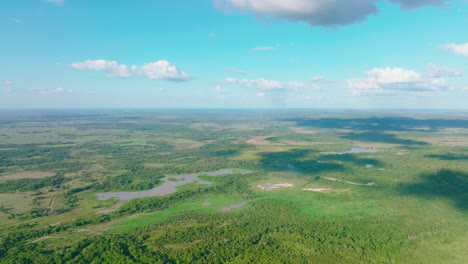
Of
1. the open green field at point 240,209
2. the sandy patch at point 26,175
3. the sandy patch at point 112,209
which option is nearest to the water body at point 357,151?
the open green field at point 240,209

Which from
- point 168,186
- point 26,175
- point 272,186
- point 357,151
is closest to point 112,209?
point 168,186

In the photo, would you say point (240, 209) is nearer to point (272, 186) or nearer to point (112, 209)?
point (272, 186)

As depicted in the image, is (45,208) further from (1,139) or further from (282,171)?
(1,139)

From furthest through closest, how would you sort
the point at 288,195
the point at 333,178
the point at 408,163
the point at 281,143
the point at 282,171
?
the point at 281,143
the point at 408,163
the point at 282,171
the point at 333,178
the point at 288,195

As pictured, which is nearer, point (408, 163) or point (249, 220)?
point (249, 220)

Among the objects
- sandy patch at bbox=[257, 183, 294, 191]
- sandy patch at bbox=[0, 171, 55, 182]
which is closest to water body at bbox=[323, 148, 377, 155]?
sandy patch at bbox=[257, 183, 294, 191]

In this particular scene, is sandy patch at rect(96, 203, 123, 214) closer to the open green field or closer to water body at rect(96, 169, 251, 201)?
the open green field

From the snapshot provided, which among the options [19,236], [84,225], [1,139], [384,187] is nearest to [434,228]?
[384,187]

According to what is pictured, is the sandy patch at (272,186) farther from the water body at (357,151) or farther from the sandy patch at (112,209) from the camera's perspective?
the water body at (357,151)
